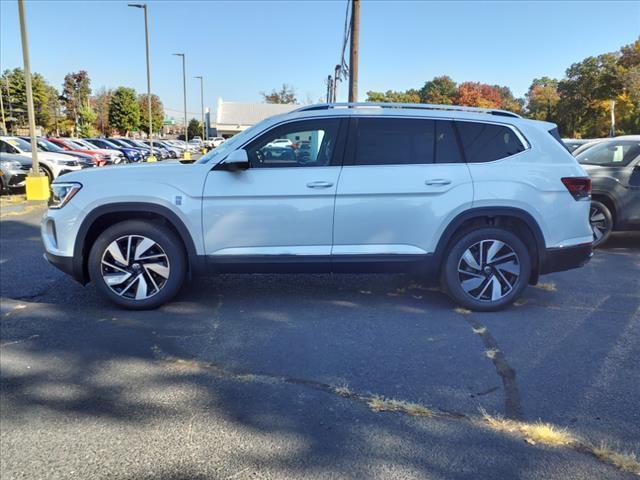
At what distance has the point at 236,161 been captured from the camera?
433 cm

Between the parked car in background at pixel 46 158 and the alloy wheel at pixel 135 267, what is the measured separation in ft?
38.7

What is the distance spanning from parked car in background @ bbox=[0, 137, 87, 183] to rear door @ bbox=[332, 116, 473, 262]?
1284 centimetres

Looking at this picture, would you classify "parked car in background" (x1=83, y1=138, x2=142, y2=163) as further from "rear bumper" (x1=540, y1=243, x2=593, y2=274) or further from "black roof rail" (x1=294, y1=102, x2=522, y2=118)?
"rear bumper" (x1=540, y1=243, x2=593, y2=274)

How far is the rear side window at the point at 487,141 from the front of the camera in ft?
15.3

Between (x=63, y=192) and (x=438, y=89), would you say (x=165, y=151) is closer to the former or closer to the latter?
(x=63, y=192)

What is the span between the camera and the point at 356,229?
4.56 meters

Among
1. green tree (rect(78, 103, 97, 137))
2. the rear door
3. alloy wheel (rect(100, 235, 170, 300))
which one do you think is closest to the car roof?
the rear door

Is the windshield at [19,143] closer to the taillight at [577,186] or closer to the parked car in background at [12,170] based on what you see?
the parked car in background at [12,170]

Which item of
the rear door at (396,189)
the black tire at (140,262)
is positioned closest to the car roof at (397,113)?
the rear door at (396,189)

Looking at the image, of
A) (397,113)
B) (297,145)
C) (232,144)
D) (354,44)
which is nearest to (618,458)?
(397,113)

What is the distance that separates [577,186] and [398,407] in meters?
2.84

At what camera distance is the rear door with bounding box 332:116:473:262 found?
14.8 ft

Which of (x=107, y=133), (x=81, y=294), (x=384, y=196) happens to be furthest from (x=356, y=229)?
(x=107, y=133)

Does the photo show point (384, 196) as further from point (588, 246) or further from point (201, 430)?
point (201, 430)
